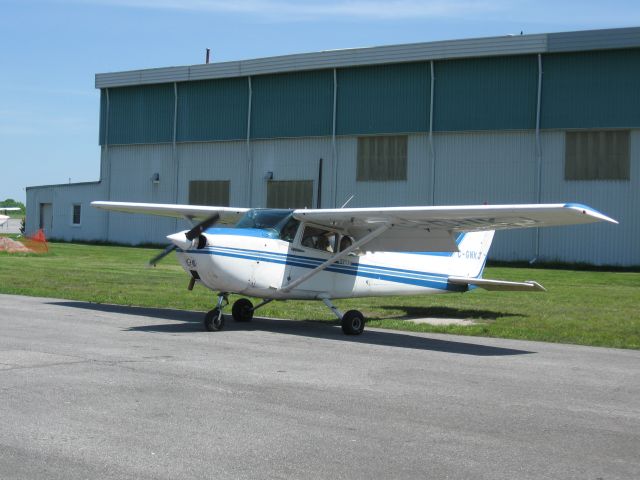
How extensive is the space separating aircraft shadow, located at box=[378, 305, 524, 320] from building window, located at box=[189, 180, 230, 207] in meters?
28.5

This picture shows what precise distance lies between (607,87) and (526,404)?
30796 mm

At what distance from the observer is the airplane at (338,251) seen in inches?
558

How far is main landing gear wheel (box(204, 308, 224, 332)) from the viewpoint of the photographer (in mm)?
14680

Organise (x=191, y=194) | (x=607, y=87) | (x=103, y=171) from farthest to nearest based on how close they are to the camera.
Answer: (x=103, y=171), (x=191, y=194), (x=607, y=87)

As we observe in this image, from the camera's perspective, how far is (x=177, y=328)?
49.1 ft

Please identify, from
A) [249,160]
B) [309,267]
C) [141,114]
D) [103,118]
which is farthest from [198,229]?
[103,118]

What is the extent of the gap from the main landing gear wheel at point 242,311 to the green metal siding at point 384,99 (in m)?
25.9

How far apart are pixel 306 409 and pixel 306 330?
7.58m

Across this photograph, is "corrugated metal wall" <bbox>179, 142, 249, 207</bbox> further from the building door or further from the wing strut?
the wing strut

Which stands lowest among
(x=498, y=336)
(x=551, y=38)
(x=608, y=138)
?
(x=498, y=336)

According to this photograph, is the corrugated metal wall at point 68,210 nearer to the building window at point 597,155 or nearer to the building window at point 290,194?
the building window at point 290,194

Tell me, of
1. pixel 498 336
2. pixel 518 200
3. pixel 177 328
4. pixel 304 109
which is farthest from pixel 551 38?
pixel 177 328

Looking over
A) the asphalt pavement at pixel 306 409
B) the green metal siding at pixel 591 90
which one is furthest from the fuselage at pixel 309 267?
the green metal siding at pixel 591 90

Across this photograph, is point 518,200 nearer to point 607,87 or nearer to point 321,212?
point 607,87
